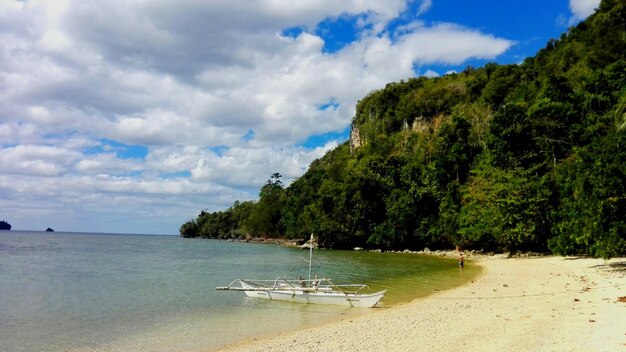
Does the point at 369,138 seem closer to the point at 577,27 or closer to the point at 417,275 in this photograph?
the point at 577,27

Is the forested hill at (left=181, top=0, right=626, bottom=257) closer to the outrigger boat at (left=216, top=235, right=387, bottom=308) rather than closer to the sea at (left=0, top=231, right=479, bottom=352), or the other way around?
the sea at (left=0, top=231, right=479, bottom=352)

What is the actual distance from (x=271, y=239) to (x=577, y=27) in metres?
92.8

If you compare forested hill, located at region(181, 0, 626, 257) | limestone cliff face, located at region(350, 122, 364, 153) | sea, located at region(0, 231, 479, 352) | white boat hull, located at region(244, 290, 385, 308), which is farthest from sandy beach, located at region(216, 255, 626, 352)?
limestone cliff face, located at region(350, 122, 364, 153)

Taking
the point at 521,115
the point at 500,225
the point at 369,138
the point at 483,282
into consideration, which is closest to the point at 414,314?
the point at 483,282

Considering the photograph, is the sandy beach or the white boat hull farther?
the white boat hull

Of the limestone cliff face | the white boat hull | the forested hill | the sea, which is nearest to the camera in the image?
the sea

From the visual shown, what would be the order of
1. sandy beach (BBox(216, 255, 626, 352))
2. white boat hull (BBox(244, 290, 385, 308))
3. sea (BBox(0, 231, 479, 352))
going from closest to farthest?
sandy beach (BBox(216, 255, 626, 352)), sea (BBox(0, 231, 479, 352)), white boat hull (BBox(244, 290, 385, 308))

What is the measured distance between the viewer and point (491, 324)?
49.7 feet

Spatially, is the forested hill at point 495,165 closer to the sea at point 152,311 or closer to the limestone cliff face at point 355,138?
the limestone cliff face at point 355,138

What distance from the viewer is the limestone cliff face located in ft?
421

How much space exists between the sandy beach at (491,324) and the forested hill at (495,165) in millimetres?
6579

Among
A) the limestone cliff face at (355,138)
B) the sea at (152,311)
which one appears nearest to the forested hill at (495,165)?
the limestone cliff face at (355,138)

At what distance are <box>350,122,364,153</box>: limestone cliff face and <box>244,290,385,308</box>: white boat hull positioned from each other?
10342cm

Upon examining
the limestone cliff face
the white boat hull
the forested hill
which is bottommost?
the white boat hull
